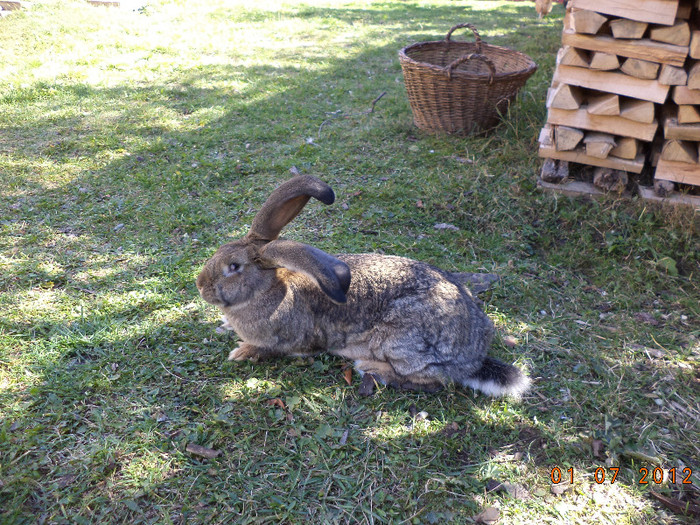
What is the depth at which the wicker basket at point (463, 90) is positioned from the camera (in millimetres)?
6012

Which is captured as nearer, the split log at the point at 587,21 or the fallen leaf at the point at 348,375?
the fallen leaf at the point at 348,375

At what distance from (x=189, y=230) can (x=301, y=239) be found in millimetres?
1075

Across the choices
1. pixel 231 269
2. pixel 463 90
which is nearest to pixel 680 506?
pixel 231 269

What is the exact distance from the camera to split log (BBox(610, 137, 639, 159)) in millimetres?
5035

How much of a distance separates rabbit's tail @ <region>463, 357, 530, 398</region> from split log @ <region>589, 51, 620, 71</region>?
10.7ft

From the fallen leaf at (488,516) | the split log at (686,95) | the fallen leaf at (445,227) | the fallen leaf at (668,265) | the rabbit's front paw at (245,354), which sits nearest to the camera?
the fallen leaf at (488,516)

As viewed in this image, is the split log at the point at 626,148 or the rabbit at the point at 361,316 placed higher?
the split log at the point at 626,148

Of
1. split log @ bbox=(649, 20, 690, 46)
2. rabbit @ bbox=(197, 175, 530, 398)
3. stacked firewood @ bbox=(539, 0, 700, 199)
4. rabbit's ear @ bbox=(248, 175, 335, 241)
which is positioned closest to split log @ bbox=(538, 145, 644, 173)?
stacked firewood @ bbox=(539, 0, 700, 199)

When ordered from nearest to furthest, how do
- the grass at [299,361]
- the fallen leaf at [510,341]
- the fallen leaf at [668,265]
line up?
the grass at [299,361] < the fallen leaf at [510,341] < the fallen leaf at [668,265]

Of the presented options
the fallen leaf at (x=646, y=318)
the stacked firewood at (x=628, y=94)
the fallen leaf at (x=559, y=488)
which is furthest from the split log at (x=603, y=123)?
the fallen leaf at (x=559, y=488)

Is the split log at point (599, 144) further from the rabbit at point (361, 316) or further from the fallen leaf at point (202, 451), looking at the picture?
the fallen leaf at point (202, 451)

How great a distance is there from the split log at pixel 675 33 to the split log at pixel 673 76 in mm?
209

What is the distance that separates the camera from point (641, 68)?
468 cm

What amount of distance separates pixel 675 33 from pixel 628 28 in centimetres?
39
